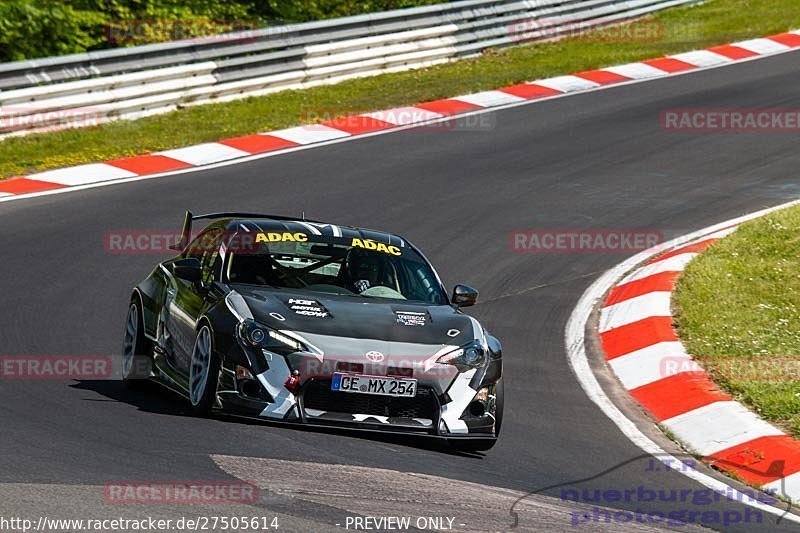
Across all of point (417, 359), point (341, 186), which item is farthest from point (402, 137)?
point (417, 359)

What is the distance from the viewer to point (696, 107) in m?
20.0

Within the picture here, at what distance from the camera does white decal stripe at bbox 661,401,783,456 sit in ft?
29.7

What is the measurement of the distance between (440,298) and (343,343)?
4.84ft

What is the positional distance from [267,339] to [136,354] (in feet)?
6.60

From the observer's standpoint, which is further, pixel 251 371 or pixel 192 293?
pixel 192 293

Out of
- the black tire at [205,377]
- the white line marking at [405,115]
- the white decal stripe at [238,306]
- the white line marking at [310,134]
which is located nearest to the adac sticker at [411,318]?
the white decal stripe at [238,306]

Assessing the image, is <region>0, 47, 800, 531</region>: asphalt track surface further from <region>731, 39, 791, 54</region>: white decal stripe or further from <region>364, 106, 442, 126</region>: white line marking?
<region>364, 106, 442, 126</region>: white line marking

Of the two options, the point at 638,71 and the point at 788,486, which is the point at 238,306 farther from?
the point at 638,71

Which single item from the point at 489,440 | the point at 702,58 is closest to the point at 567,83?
the point at 702,58

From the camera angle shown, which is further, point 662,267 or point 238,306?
point 662,267

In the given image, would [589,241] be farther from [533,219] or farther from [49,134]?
[49,134]

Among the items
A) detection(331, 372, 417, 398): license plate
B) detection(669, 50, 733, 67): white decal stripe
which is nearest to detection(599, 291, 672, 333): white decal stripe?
detection(331, 372, 417, 398): license plate

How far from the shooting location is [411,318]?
866 cm

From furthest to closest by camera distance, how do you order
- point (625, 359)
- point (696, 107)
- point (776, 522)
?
point (696, 107), point (625, 359), point (776, 522)
